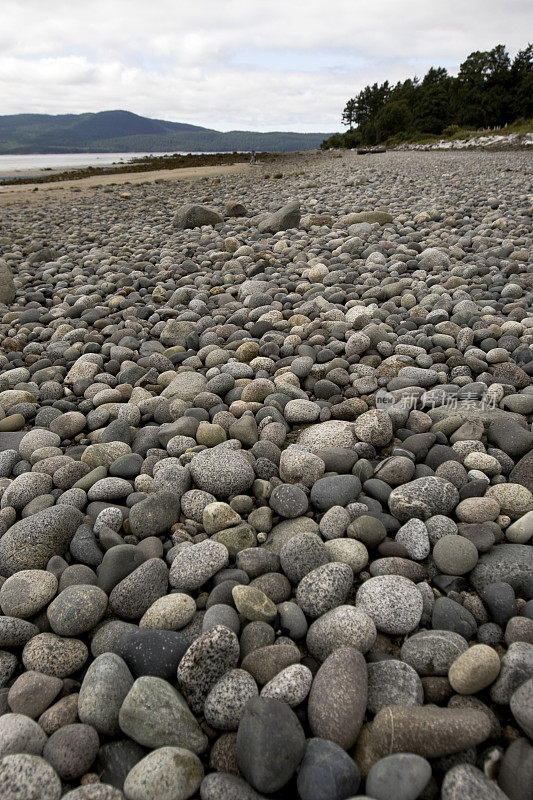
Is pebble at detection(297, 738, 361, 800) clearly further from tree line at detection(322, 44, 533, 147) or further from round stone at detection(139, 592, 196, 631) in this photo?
tree line at detection(322, 44, 533, 147)

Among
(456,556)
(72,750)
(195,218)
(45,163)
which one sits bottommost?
(72,750)


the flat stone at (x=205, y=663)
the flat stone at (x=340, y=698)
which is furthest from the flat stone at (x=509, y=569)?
the flat stone at (x=205, y=663)

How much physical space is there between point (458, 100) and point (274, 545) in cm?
4834

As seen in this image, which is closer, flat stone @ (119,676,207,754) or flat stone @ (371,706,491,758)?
flat stone @ (371,706,491,758)

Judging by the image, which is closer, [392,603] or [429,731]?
[429,731]

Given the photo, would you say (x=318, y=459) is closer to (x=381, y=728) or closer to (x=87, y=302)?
(x=381, y=728)

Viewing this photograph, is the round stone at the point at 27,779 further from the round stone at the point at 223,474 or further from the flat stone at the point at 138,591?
the round stone at the point at 223,474

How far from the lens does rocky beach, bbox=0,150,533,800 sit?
4.13 ft

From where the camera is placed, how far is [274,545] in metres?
2.03

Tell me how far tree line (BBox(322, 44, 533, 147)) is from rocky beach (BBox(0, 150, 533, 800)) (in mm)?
40615

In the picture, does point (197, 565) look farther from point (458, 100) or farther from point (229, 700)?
point (458, 100)

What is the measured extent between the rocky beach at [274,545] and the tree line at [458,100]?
4061 centimetres

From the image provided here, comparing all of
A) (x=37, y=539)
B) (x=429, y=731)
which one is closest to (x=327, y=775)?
(x=429, y=731)

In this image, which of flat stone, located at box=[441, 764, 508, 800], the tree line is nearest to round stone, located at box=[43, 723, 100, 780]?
flat stone, located at box=[441, 764, 508, 800]
